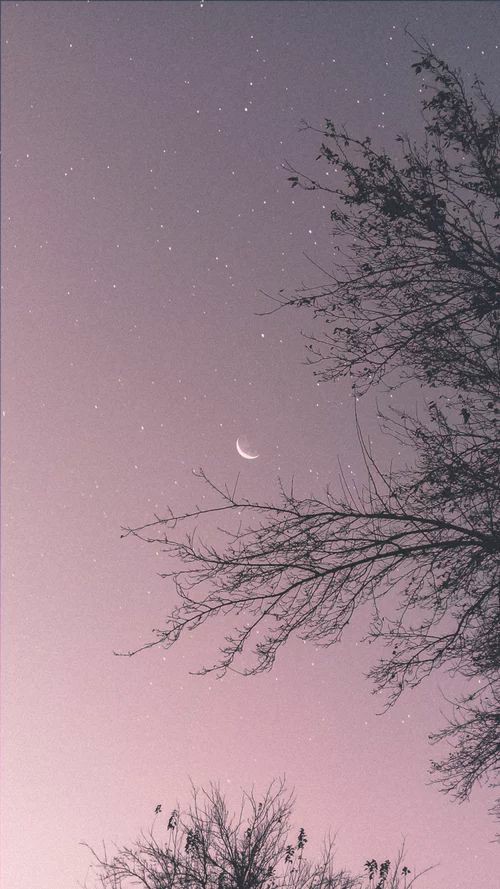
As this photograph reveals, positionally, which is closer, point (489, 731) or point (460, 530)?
point (460, 530)

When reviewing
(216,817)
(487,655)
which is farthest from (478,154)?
(216,817)

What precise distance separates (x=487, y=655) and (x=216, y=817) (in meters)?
11.4

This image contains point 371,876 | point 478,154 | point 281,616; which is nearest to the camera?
point 281,616

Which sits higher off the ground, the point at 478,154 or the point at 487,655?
the point at 478,154

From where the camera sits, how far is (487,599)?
215 inches

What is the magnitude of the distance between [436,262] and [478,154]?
82cm

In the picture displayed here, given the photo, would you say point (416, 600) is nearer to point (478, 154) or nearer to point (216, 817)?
point (478, 154)

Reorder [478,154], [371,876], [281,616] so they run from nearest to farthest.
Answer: [281,616]
[478,154]
[371,876]

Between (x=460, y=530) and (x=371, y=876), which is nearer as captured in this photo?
(x=460, y=530)

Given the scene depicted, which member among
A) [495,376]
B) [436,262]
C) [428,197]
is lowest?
[495,376]

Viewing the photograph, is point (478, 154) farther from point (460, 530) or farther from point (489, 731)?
point (489, 731)

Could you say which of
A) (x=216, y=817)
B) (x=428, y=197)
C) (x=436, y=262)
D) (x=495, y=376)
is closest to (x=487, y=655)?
(x=495, y=376)

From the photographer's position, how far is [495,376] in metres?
5.47

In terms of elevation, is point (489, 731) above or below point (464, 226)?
below
